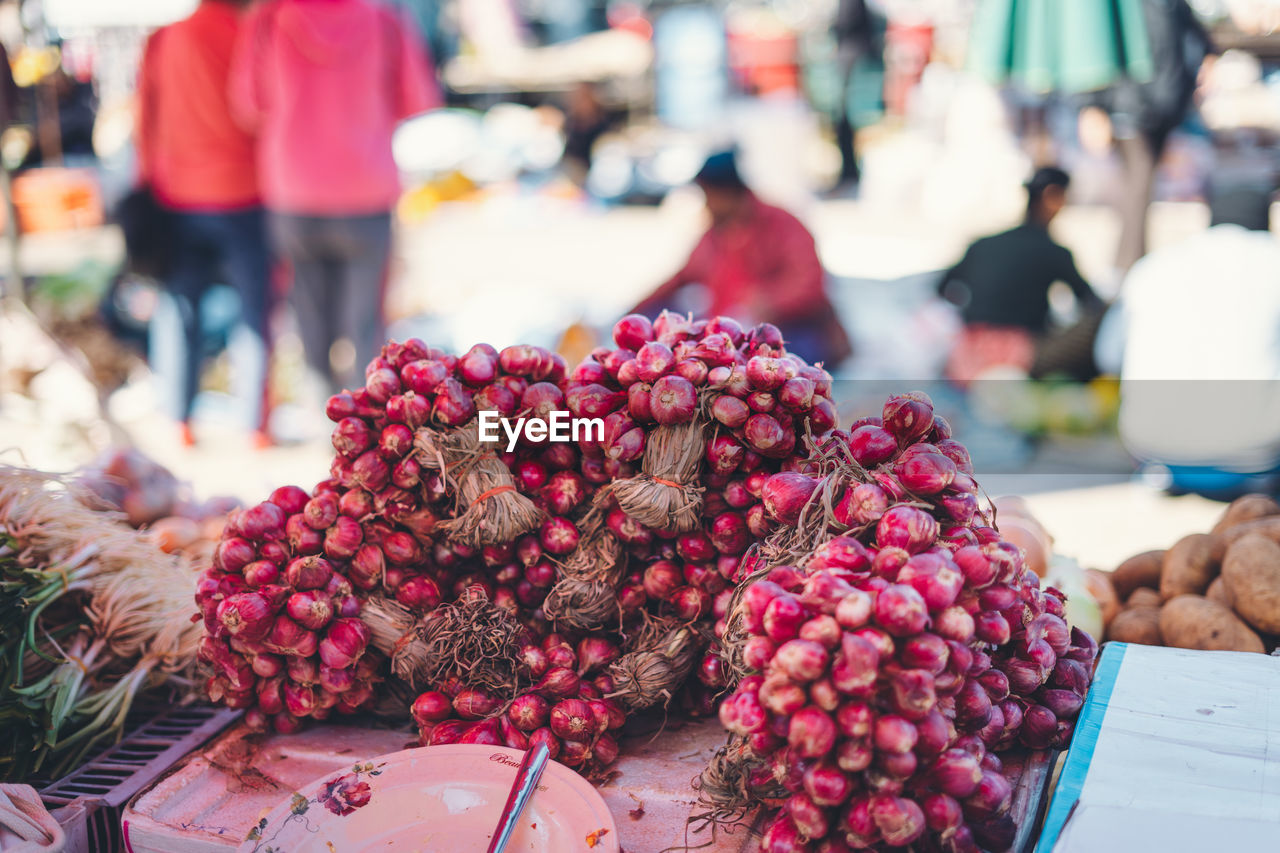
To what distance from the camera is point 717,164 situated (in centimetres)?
444

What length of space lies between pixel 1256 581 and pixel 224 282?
508 cm

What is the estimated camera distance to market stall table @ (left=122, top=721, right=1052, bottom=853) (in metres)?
1.31

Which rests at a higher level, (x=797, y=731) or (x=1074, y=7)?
(x=1074, y=7)

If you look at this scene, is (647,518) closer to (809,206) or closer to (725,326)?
(725,326)

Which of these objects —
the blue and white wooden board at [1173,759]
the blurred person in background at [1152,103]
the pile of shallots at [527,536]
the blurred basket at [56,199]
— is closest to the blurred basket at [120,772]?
the pile of shallots at [527,536]

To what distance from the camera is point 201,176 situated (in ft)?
15.4

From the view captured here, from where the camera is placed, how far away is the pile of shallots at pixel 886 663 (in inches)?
40.8

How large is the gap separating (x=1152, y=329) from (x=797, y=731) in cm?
377

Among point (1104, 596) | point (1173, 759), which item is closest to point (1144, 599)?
point (1104, 596)

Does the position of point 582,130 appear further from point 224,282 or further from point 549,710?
point 549,710

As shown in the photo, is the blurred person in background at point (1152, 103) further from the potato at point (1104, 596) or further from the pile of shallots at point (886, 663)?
the pile of shallots at point (886, 663)

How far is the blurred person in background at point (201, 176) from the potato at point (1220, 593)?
14.8ft

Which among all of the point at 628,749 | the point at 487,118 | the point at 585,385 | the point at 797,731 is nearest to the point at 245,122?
the point at 585,385

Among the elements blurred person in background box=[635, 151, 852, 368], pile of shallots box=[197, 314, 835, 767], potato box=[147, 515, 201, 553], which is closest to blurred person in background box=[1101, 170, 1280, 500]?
blurred person in background box=[635, 151, 852, 368]
